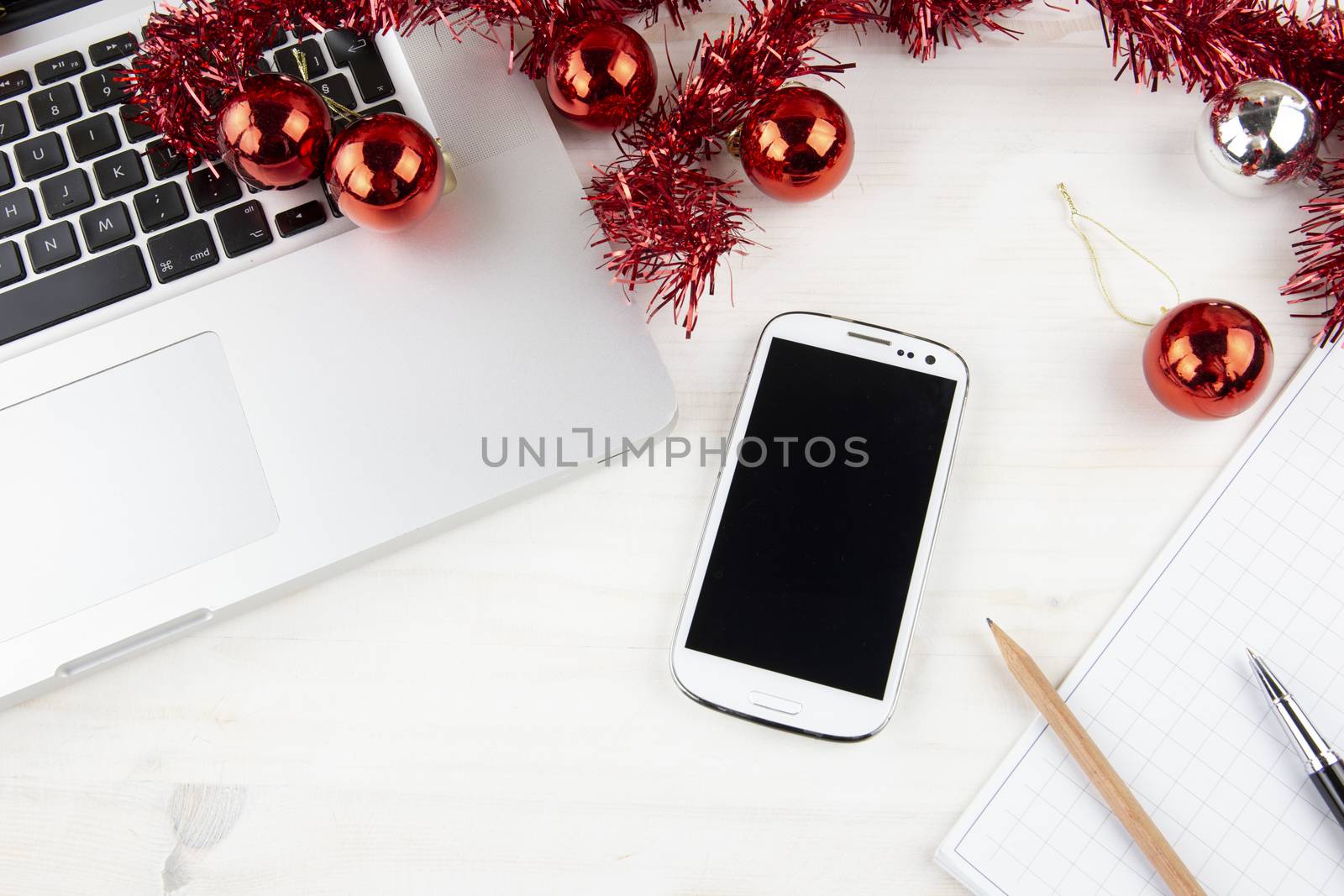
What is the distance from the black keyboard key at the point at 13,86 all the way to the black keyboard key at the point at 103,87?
0.03m

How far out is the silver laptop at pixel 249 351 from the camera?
1.56 feet

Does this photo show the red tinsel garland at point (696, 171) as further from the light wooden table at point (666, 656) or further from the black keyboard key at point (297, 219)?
the black keyboard key at point (297, 219)

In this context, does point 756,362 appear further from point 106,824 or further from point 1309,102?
point 106,824

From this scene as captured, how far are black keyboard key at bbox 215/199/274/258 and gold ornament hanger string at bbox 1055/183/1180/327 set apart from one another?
1.52ft

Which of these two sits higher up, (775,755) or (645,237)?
(645,237)

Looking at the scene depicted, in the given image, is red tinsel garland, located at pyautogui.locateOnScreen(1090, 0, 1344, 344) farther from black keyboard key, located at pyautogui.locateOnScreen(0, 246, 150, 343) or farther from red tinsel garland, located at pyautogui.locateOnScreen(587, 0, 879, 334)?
black keyboard key, located at pyautogui.locateOnScreen(0, 246, 150, 343)

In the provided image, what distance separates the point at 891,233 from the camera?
1.77 ft

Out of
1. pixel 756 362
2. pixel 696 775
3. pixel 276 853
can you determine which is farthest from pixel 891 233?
pixel 276 853

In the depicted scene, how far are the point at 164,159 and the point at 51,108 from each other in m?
0.07

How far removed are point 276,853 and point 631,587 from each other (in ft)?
0.79

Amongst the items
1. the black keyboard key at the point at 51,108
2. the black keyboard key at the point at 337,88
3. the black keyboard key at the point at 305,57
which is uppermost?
the black keyboard key at the point at 51,108

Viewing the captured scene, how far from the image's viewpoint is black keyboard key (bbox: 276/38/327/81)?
512 mm

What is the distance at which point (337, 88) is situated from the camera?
51 centimetres
